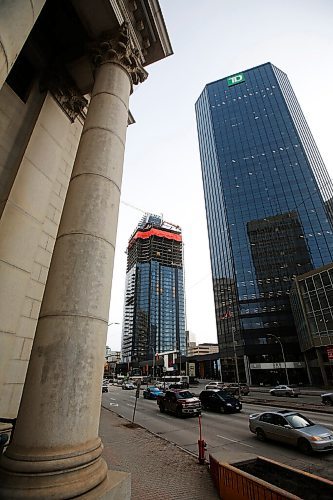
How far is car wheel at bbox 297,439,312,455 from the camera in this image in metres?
9.35

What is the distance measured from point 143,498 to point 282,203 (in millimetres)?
88454

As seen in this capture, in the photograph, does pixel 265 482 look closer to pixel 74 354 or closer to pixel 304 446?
pixel 74 354

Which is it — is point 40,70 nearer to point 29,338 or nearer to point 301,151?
point 29,338

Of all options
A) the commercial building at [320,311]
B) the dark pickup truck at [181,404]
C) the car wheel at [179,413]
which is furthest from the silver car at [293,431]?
the commercial building at [320,311]

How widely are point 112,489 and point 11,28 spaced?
6.37 metres

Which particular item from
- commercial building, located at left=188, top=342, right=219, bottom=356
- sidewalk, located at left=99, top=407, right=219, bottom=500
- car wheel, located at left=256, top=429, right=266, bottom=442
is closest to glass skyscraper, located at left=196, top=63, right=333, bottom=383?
car wheel, located at left=256, top=429, right=266, bottom=442

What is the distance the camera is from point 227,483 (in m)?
6.00

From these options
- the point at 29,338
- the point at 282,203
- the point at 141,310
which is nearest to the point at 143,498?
the point at 29,338

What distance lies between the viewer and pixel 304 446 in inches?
375

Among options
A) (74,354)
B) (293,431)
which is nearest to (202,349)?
(293,431)

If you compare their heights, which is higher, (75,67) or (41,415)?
(75,67)

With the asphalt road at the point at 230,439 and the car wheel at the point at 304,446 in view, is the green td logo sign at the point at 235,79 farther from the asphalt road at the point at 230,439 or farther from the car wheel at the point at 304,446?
the car wheel at the point at 304,446

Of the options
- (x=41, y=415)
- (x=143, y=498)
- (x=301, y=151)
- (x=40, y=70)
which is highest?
(x=301, y=151)

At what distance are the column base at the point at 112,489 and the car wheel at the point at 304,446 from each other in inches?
337
